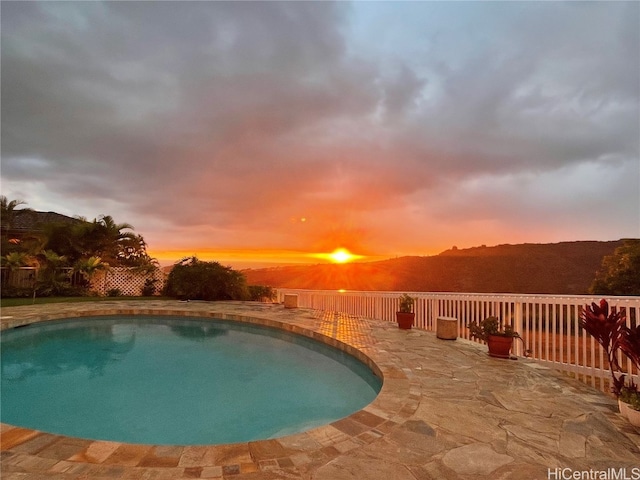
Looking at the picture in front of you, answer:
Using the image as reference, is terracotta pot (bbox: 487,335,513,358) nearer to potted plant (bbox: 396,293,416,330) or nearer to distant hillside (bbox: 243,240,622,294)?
potted plant (bbox: 396,293,416,330)

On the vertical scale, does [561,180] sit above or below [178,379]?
above

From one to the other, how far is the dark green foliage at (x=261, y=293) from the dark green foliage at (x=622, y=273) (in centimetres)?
1327

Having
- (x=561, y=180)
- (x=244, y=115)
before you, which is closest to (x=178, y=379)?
(x=244, y=115)

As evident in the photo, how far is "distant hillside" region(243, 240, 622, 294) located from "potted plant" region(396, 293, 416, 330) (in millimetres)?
12819

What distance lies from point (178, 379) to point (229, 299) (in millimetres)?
8272

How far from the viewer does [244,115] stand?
905 centimetres

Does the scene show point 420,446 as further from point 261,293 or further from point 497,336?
point 261,293

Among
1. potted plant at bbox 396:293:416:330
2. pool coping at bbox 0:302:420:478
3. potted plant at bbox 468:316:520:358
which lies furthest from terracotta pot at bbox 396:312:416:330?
pool coping at bbox 0:302:420:478

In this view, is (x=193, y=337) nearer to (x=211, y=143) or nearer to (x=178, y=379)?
(x=178, y=379)

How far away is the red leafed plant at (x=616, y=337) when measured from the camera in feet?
9.92

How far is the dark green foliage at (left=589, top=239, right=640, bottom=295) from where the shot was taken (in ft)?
38.3

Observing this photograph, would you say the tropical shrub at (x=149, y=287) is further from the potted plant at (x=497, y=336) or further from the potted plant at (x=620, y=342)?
the potted plant at (x=620, y=342)

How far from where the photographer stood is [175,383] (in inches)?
208

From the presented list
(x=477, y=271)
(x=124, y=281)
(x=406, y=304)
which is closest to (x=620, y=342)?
(x=406, y=304)
